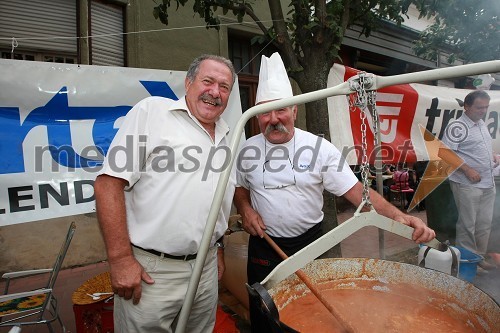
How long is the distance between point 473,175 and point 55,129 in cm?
486

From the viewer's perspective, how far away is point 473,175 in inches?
170

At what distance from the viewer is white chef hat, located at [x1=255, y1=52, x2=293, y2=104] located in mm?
2551

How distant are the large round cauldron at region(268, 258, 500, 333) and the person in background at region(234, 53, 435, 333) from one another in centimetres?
57

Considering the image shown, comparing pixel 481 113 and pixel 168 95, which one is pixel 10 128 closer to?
pixel 168 95

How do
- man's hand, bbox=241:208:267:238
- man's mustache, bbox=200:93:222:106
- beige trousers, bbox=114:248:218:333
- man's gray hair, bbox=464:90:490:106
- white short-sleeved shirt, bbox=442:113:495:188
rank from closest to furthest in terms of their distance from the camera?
beige trousers, bbox=114:248:218:333, man's mustache, bbox=200:93:222:106, man's hand, bbox=241:208:267:238, man's gray hair, bbox=464:90:490:106, white short-sleeved shirt, bbox=442:113:495:188

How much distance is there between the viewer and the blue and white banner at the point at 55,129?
112 inches

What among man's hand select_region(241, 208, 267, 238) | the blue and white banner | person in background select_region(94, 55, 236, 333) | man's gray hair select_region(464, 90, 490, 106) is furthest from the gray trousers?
the blue and white banner

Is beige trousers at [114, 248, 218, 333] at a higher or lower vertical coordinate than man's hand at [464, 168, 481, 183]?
lower

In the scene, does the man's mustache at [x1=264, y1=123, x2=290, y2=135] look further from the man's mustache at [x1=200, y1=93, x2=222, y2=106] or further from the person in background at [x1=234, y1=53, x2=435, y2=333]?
the man's mustache at [x1=200, y1=93, x2=222, y2=106]

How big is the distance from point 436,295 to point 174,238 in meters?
1.36

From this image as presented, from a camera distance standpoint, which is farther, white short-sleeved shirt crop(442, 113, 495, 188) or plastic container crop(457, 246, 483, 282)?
white short-sleeved shirt crop(442, 113, 495, 188)

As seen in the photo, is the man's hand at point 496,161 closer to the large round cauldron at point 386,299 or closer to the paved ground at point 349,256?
the paved ground at point 349,256

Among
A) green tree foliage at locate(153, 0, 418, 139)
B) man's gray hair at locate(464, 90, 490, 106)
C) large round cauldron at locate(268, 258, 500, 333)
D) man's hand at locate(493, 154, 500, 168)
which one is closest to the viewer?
large round cauldron at locate(268, 258, 500, 333)

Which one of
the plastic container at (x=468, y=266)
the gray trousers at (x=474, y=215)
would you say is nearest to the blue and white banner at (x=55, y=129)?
the plastic container at (x=468, y=266)
